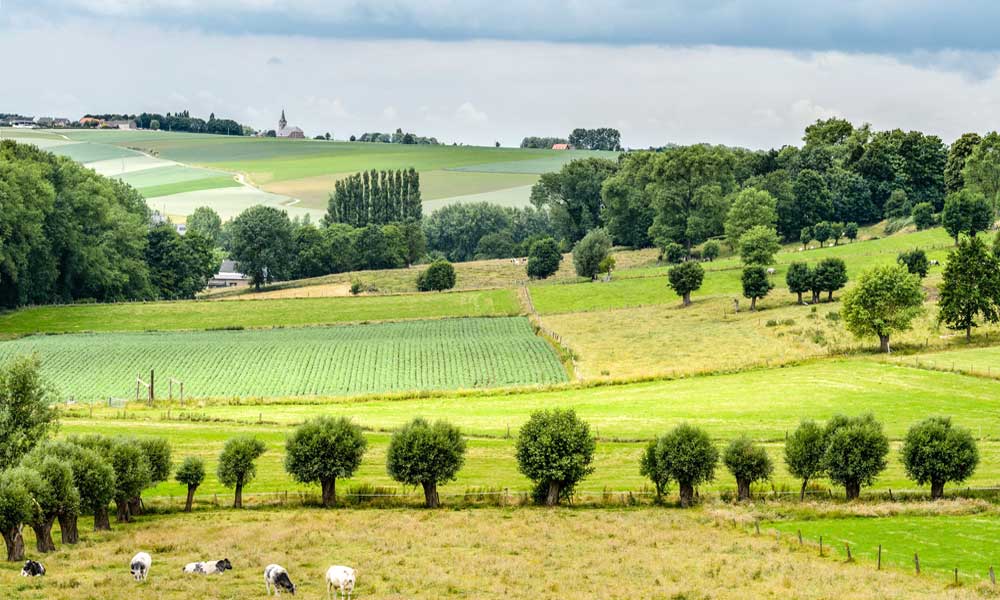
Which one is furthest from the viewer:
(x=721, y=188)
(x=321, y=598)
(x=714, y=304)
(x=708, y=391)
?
(x=721, y=188)

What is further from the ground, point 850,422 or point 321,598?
point 850,422

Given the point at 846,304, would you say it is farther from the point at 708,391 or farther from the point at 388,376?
the point at 388,376

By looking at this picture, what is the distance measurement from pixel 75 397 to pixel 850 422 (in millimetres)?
58971

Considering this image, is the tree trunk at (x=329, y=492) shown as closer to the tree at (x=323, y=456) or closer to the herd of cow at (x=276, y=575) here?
the tree at (x=323, y=456)

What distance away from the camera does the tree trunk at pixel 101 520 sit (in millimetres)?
54469

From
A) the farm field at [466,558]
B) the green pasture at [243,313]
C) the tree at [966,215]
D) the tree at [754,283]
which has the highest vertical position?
the tree at [966,215]

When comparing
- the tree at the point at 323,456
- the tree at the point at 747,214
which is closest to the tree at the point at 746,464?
the tree at the point at 323,456

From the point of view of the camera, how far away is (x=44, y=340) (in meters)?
115

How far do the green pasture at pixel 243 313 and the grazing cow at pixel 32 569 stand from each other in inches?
3181

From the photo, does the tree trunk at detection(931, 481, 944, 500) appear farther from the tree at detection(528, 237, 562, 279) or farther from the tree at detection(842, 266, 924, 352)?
the tree at detection(528, 237, 562, 279)

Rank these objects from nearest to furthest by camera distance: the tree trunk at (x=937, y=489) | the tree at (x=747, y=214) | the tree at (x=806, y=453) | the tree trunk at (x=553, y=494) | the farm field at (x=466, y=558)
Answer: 1. the farm field at (x=466, y=558)
2. the tree trunk at (x=937, y=489)
3. the tree at (x=806, y=453)
4. the tree trunk at (x=553, y=494)
5. the tree at (x=747, y=214)

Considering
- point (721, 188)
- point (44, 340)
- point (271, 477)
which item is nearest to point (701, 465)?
point (271, 477)

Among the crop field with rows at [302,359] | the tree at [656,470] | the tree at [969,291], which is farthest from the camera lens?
the tree at [969,291]

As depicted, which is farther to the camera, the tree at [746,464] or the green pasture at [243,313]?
the green pasture at [243,313]
